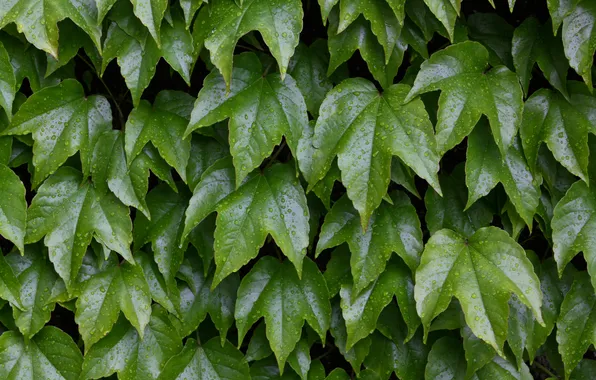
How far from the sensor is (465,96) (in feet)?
4.69

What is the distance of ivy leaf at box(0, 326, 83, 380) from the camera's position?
1.62 m

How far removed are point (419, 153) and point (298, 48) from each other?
1.44 ft

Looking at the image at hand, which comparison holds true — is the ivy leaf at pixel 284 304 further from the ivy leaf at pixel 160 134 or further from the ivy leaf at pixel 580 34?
the ivy leaf at pixel 580 34

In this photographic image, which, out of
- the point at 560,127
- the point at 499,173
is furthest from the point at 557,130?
the point at 499,173

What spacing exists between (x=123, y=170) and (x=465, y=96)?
2.80ft

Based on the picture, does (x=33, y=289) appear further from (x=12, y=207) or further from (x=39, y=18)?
(x=39, y=18)

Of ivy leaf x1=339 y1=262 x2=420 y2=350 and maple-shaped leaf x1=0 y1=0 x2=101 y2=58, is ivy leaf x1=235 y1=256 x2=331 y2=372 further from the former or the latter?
maple-shaped leaf x1=0 y1=0 x2=101 y2=58

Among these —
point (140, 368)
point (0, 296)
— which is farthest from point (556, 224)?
point (0, 296)

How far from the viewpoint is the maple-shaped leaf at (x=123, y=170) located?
153cm

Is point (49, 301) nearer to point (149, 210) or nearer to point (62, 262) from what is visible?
point (62, 262)

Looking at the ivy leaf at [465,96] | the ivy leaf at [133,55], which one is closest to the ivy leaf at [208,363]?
the ivy leaf at [133,55]

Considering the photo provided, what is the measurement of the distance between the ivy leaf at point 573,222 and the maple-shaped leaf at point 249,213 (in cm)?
62

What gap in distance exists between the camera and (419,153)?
1399 mm

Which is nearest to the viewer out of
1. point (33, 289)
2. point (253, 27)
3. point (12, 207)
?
point (253, 27)
